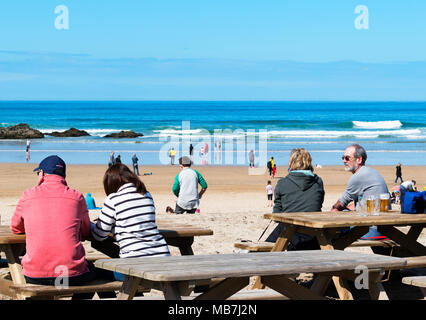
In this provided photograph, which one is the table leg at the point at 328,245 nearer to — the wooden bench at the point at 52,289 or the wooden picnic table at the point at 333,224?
the wooden picnic table at the point at 333,224

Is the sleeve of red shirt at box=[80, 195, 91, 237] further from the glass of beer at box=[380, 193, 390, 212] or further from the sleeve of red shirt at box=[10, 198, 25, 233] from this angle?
the glass of beer at box=[380, 193, 390, 212]

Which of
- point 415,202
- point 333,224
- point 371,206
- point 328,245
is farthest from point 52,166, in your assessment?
point 415,202

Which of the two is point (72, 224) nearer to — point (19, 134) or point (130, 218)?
point (130, 218)

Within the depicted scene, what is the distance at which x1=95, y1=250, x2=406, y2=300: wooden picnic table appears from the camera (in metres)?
3.24

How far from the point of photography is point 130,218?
14.1 ft

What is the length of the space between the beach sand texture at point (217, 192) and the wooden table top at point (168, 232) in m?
2.07

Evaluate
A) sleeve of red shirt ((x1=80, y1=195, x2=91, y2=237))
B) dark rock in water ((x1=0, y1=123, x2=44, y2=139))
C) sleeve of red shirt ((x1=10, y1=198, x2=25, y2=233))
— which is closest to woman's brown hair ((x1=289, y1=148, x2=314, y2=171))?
sleeve of red shirt ((x1=80, y1=195, x2=91, y2=237))

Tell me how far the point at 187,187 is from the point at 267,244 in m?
4.67

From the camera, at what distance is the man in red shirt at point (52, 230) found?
4074mm

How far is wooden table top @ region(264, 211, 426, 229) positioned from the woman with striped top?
1290mm

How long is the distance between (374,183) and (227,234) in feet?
9.47

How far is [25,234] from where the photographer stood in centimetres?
446

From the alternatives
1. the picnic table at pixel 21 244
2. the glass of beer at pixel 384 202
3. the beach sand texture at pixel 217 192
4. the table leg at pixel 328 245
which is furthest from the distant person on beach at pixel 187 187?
the table leg at pixel 328 245
